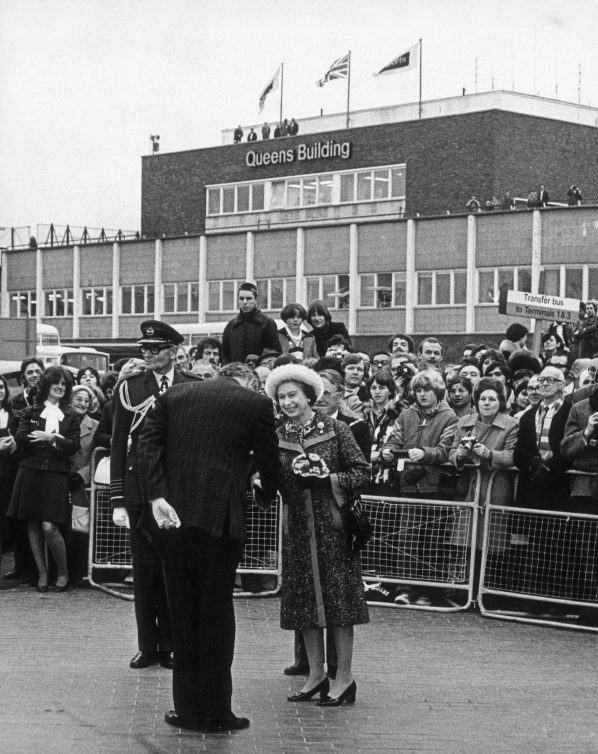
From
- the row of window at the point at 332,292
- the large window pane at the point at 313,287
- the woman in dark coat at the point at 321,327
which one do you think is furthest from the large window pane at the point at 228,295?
the woman in dark coat at the point at 321,327

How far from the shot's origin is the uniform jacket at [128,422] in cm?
902

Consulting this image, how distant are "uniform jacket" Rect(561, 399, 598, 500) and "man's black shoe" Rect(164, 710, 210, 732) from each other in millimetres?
4348

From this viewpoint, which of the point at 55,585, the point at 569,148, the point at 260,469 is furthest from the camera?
the point at 569,148

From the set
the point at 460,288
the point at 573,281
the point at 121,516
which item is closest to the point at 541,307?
the point at 121,516

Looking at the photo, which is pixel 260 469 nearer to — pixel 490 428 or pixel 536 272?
pixel 490 428

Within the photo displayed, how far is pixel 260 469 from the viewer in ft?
25.0

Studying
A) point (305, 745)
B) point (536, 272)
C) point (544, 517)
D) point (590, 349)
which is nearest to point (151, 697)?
point (305, 745)

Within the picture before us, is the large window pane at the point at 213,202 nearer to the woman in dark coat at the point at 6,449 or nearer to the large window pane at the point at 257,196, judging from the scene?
the large window pane at the point at 257,196

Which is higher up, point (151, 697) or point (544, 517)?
point (544, 517)

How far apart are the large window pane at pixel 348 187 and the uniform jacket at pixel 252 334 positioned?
164 feet

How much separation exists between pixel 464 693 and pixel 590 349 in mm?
8113

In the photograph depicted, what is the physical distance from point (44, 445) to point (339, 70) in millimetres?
57091

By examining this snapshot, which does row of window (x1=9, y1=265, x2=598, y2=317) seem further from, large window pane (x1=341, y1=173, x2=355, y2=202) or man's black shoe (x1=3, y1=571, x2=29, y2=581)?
man's black shoe (x1=3, y1=571, x2=29, y2=581)

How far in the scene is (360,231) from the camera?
192 ft
